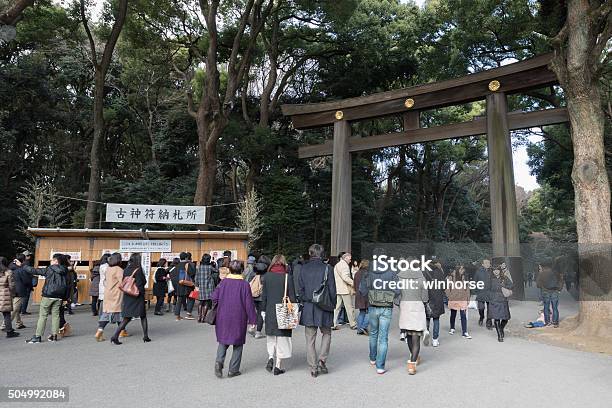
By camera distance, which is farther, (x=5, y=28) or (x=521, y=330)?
(x=521, y=330)

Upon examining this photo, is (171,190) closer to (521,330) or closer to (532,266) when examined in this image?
(521,330)

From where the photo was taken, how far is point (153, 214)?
573 inches

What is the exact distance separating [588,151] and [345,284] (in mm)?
5830

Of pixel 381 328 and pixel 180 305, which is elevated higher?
pixel 381 328

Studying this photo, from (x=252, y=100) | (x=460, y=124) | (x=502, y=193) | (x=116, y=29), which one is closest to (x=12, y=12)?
(x=116, y=29)

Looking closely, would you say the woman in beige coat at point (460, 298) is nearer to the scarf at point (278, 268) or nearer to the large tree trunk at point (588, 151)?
the large tree trunk at point (588, 151)

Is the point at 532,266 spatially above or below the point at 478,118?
below

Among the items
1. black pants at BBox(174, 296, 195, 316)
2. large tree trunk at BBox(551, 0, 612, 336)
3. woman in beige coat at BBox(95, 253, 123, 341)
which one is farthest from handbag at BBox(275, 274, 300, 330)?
large tree trunk at BBox(551, 0, 612, 336)

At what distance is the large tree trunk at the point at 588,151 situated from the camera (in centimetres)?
855

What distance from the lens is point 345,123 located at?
13.8m

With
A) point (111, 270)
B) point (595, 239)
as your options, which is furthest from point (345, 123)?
point (111, 270)

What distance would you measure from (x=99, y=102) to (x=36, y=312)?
27.9 feet

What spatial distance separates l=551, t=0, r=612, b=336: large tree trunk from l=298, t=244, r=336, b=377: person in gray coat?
5.89 metres

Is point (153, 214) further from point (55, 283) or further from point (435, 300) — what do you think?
point (435, 300)
